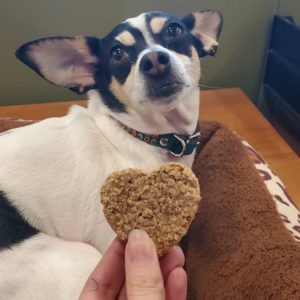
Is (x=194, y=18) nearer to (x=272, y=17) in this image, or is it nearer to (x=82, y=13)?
(x=82, y=13)

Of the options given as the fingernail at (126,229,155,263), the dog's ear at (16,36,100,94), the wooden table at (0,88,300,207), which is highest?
the dog's ear at (16,36,100,94)

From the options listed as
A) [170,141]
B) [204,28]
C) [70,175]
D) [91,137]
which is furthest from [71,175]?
[204,28]

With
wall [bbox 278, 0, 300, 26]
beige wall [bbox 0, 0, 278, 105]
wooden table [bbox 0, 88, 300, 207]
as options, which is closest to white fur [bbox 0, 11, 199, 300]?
wooden table [bbox 0, 88, 300, 207]

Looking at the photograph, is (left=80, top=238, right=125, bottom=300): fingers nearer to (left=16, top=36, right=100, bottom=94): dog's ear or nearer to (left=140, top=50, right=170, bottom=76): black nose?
(left=140, top=50, right=170, bottom=76): black nose

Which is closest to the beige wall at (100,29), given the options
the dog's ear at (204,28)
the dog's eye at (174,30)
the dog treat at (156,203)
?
the dog's ear at (204,28)

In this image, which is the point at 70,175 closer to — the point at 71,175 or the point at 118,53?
the point at 71,175

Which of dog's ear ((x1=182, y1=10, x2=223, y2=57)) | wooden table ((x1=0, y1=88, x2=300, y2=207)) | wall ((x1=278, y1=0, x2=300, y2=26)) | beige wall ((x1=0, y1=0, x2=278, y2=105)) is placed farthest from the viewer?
wall ((x1=278, y1=0, x2=300, y2=26))

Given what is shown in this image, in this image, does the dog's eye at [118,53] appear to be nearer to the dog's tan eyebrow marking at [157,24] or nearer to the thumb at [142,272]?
the dog's tan eyebrow marking at [157,24]
